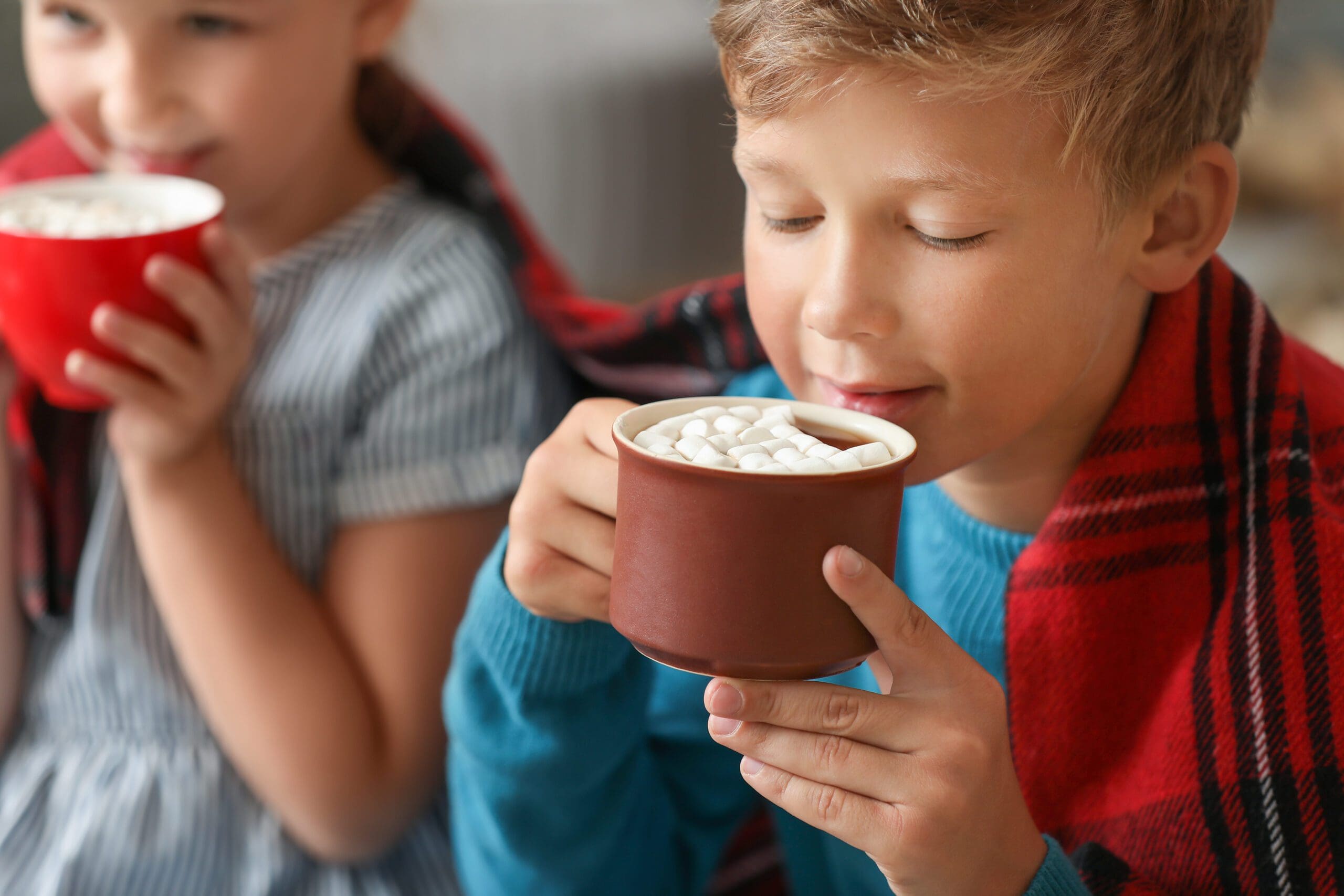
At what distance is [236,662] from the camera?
3.67ft

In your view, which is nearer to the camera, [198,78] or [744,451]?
[744,451]

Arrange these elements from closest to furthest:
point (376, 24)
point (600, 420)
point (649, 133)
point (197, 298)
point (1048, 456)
A: point (600, 420), point (1048, 456), point (197, 298), point (376, 24), point (649, 133)

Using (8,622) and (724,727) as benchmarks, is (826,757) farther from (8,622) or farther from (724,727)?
(8,622)

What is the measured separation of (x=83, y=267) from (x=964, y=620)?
0.73m

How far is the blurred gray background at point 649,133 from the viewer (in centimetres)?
195

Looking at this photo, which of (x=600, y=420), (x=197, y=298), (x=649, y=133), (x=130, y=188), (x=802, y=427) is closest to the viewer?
(x=802, y=427)

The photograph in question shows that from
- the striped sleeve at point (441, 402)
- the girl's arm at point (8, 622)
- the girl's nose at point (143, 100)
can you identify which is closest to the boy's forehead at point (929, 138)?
the striped sleeve at point (441, 402)

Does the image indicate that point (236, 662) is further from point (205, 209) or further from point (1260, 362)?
point (1260, 362)

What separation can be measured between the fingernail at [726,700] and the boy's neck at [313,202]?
2.72ft

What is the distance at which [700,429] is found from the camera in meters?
0.65

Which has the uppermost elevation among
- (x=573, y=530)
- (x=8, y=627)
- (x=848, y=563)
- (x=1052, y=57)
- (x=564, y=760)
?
(x=1052, y=57)

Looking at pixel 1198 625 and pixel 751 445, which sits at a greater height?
pixel 751 445

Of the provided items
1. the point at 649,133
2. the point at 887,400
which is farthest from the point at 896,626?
the point at 649,133

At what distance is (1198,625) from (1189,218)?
270 millimetres
